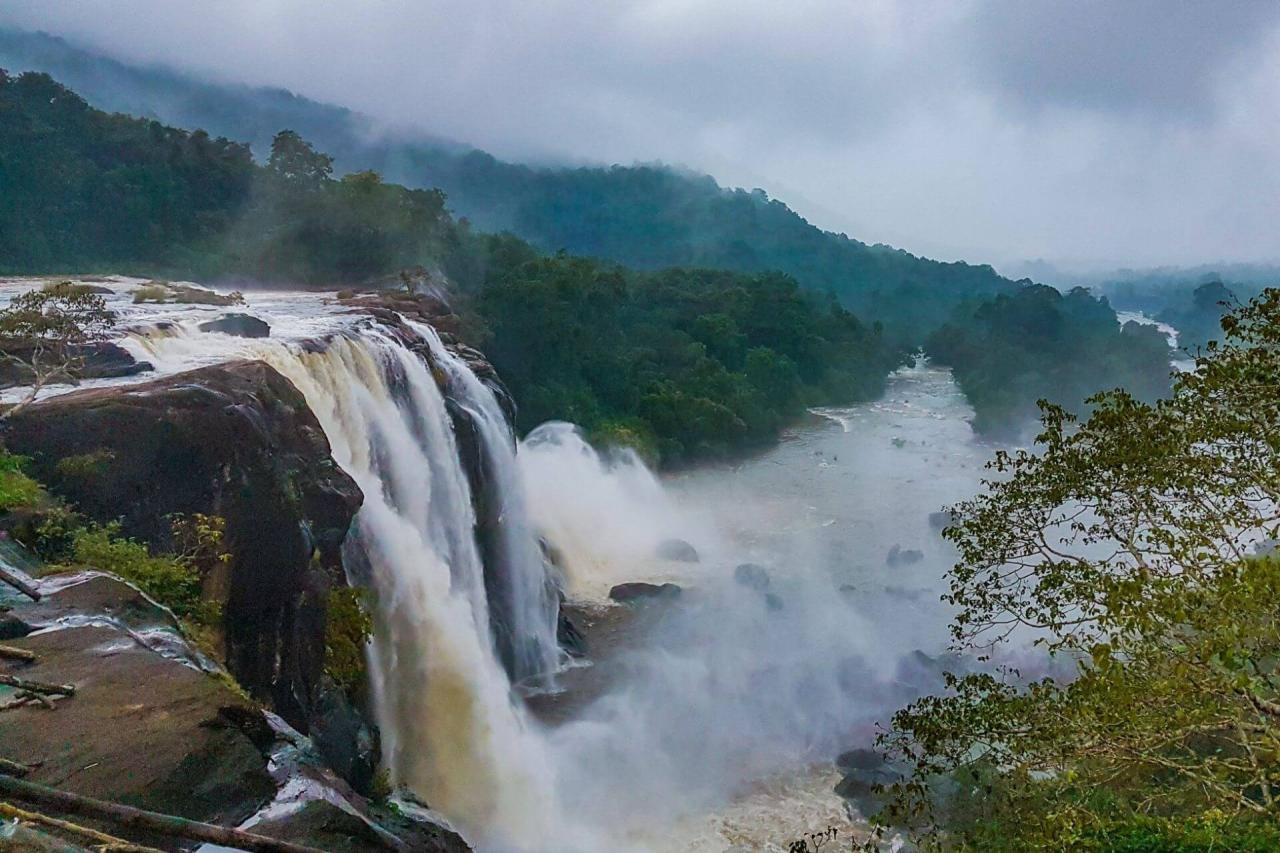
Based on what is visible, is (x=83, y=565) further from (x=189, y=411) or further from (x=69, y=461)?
(x=189, y=411)

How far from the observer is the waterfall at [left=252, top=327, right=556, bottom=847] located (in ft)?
39.4

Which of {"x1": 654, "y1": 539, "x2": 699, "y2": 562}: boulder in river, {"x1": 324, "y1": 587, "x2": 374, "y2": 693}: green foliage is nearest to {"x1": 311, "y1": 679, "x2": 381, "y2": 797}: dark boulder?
{"x1": 324, "y1": 587, "x2": 374, "y2": 693}: green foliage

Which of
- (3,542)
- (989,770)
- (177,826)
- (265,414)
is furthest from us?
(989,770)

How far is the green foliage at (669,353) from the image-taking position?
34188 mm

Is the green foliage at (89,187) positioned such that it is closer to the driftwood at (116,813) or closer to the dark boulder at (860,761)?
the dark boulder at (860,761)

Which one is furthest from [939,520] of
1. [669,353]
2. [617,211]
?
[617,211]

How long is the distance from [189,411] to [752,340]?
45228 mm

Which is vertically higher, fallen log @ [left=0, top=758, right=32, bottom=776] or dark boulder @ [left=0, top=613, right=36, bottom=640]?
fallen log @ [left=0, top=758, right=32, bottom=776]

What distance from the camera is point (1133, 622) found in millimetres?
5031

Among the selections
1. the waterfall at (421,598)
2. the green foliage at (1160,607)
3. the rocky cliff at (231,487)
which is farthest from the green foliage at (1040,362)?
the rocky cliff at (231,487)

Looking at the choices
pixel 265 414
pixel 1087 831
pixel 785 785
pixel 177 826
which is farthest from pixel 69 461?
pixel 785 785

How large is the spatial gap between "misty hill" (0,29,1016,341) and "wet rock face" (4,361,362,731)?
80.5 meters

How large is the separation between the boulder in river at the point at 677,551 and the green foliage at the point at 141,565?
18.5 metres

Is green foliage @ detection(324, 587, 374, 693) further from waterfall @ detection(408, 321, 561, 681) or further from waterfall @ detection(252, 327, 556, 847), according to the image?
waterfall @ detection(408, 321, 561, 681)
